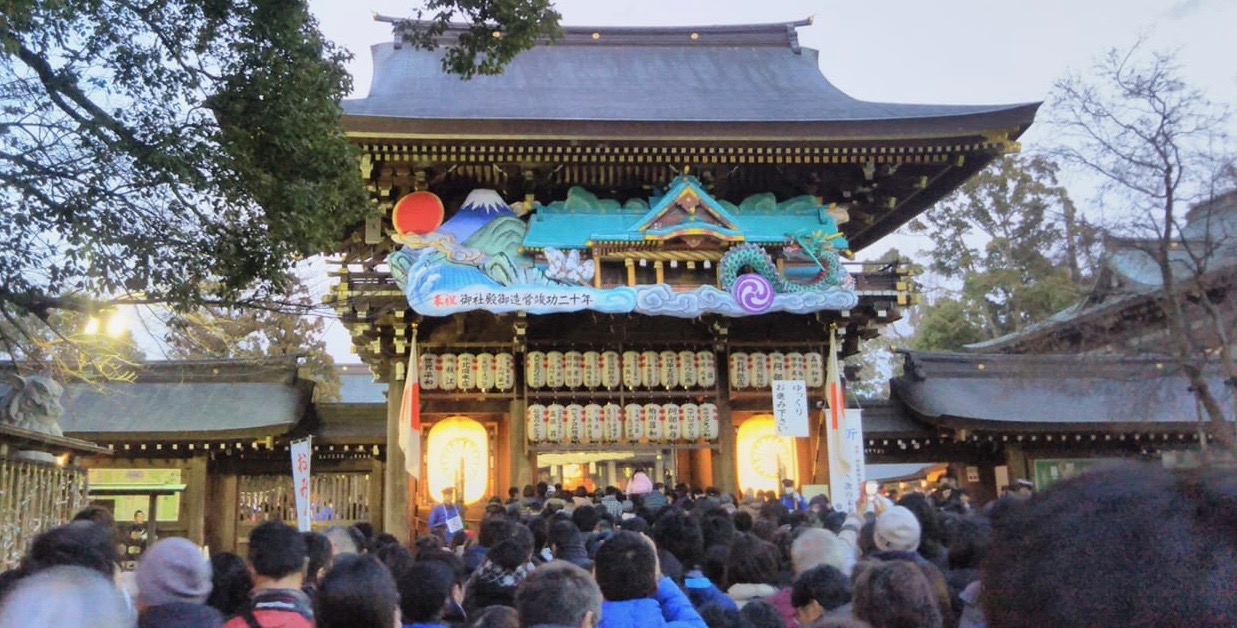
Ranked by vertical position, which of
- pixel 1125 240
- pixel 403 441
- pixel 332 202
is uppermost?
pixel 1125 240

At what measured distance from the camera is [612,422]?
1525 cm

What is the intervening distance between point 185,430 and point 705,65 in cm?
1213

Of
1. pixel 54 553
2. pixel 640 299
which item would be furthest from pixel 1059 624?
pixel 640 299

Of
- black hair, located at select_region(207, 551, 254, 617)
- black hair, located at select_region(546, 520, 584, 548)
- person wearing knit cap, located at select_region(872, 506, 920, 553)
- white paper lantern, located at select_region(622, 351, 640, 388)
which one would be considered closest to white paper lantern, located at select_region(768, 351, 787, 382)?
white paper lantern, located at select_region(622, 351, 640, 388)

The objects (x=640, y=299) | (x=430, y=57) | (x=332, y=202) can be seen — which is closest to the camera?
(x=332, y=202)

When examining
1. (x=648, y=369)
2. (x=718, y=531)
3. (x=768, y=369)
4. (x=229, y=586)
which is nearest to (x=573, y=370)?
(x=648, y=369)

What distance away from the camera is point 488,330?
1562 cm

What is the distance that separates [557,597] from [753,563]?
6.62ft

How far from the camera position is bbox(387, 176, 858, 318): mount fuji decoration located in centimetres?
1441

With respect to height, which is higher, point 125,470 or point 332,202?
point 332,202

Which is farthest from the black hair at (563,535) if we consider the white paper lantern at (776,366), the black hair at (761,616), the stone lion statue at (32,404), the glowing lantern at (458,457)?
the glowing lantern at (458,457)

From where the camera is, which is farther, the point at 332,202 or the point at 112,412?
the point at 112,412

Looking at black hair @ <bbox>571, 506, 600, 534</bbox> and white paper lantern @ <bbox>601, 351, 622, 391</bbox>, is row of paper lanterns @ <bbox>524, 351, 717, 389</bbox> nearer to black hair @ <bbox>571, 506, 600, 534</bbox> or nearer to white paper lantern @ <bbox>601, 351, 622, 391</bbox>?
white paper lantern @ <bbox>601, 351, 622, 391</bbox>

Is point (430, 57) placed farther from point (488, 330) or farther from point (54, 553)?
point (54, 553)
